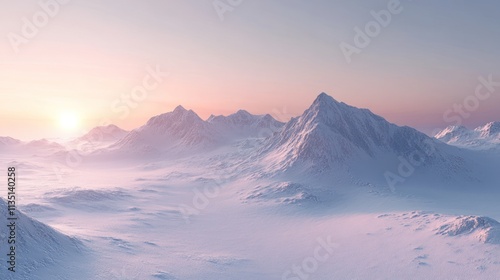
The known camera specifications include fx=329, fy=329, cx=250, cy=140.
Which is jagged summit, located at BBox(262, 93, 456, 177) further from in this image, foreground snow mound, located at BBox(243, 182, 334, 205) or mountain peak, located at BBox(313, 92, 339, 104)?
foreground snow mound, located at BBox(243, 182, 334, 205)

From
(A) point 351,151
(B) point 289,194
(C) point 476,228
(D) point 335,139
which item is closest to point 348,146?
(A) point 351,151

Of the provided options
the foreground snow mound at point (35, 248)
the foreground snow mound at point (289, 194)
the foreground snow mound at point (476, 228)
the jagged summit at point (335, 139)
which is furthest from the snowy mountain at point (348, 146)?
the foreground snow mound at point (35, 248)

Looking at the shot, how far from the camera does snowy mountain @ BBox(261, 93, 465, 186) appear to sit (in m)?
132

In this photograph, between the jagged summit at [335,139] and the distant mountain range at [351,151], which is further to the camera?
the jagged summit at [335,139]

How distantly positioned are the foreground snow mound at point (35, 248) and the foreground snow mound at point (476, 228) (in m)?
62.7

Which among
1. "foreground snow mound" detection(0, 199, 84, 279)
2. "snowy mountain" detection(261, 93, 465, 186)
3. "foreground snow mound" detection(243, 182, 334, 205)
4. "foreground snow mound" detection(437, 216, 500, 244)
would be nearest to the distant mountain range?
"snowy mountain" detection(261, 93, 465, 186)

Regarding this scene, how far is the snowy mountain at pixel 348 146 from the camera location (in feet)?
433

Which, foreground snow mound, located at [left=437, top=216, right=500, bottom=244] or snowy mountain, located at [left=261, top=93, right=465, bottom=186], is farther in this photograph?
snowy mountain, located at [left=261, top=93, right=465, bottom=186]

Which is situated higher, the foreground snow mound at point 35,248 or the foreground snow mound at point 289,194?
the foreground snow mound at point 289,194

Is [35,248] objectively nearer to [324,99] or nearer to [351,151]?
[351,151]

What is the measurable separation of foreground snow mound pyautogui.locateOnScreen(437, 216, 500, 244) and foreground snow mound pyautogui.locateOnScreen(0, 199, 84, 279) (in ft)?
206

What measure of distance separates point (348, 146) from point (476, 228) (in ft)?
271

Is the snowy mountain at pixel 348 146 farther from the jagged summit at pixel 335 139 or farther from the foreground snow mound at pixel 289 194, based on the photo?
the foreground snow mound at pixel 289 194

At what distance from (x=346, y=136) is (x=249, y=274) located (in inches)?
4251
